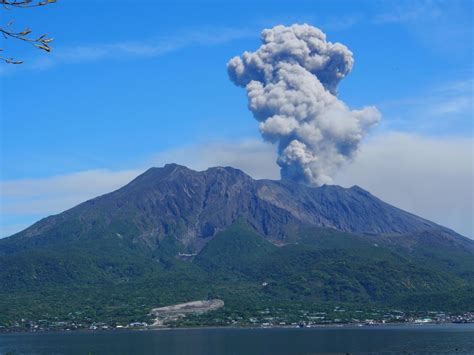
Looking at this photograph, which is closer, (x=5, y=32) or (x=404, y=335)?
(x=5, y=32)

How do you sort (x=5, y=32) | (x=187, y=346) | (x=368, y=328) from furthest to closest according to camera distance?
(x=368, y=328), (x=187, y=346), (x=5, y=32)

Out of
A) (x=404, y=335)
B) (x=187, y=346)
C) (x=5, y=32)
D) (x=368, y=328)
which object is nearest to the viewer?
(x=5, y=32)

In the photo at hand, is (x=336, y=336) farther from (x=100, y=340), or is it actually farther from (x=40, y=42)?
(x=40, y=42)

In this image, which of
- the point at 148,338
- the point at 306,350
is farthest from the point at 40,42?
the point at 148,338

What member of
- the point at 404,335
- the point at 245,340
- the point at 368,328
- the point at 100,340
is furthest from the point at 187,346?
the point at 368,328

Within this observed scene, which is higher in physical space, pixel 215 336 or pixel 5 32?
pixel 5 32

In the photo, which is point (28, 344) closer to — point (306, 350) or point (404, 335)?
point (306, 350)
